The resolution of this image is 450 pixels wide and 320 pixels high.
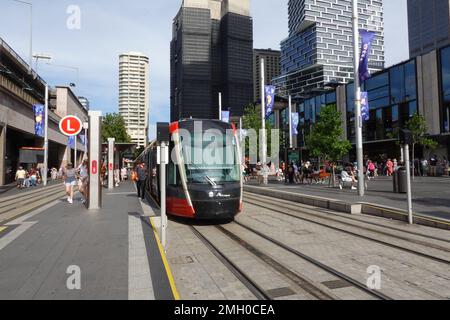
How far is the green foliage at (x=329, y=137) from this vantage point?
67.8 feet

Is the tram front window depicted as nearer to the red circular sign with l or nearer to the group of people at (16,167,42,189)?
the red circular sign with l

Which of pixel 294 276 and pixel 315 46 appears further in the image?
pixel 315 46

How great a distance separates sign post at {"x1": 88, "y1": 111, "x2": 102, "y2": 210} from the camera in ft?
40.8

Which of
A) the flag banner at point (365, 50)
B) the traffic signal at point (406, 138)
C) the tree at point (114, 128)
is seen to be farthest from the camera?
the tree at point (114, 128)

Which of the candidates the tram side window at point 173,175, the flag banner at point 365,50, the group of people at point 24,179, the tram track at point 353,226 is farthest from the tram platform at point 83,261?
the group of people at point 24,179

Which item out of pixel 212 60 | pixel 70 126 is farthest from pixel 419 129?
pixel 212 60

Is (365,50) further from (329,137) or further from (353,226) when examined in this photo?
(353,226)

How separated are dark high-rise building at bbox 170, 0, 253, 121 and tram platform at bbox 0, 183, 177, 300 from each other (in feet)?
214

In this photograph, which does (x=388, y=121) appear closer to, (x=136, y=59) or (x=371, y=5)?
(x=371, y=5)

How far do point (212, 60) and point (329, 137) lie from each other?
63.9 meters

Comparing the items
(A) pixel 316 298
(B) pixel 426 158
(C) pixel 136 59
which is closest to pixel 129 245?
(A) pixel 316 298

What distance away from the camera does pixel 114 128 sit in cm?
6131

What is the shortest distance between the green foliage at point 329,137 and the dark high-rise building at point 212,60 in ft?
174

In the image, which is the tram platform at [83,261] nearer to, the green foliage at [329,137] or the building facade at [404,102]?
the green foliage at [329,137]
